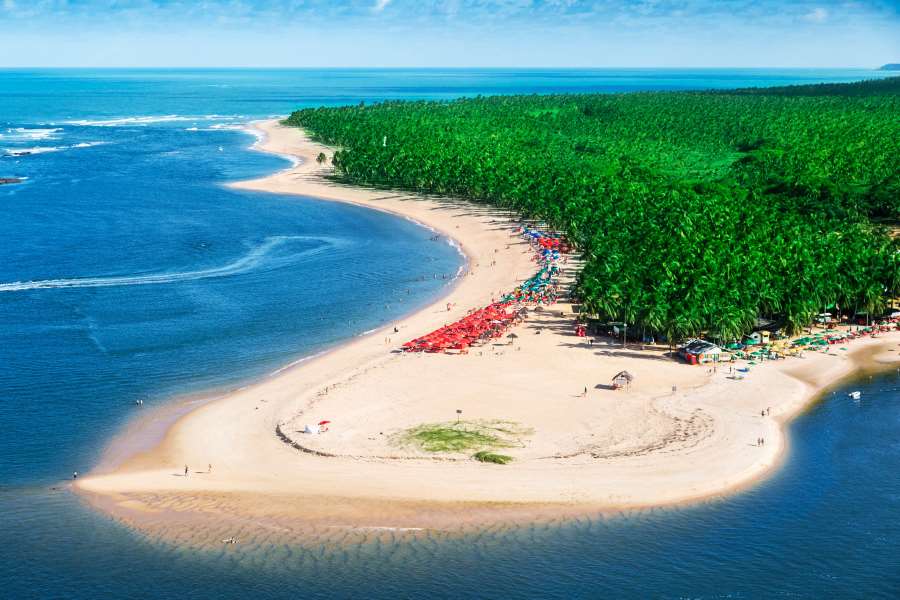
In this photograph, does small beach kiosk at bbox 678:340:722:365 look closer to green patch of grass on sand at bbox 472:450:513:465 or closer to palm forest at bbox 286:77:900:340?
palm forest at bbox 286:77:900:340

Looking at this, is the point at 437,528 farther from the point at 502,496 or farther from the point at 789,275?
the point at 789,275

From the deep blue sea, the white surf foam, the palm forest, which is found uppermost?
the palm forest

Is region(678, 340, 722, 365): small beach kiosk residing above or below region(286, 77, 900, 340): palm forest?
below

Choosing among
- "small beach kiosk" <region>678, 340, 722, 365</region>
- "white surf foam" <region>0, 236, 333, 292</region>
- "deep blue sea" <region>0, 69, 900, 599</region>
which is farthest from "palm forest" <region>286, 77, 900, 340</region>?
"white surf foam" <region>0, 236, 333, 292</region>

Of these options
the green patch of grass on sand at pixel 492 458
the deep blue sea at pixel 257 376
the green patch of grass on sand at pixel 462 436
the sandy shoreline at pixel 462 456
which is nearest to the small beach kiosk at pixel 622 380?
the sandy shoreline at pixel 462 456

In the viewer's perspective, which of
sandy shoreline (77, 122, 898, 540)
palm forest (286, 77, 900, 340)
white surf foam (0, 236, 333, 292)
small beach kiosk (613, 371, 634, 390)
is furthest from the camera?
white surf foam (0, 236, 333, 292)

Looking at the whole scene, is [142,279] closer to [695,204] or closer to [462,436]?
[462,436]

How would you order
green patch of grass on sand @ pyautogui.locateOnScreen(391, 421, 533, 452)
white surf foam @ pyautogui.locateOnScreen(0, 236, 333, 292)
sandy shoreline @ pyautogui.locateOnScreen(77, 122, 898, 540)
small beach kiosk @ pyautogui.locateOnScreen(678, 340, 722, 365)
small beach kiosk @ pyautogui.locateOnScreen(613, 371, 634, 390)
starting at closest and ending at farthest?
sandy shoreline @ pyautogui.locateOnScreen(77, 122, 898, 540), green patch of grass on sand @ pyautogui.locateOnScreen(391, 421, 533, 452), small beach kiosk @ pyautogui.locateOnScreen(613, 371, 634, 390), small beach kiosk @ pyautogui.locateOnScreen(678, 340, 722, 365), white surf foam @ pyautogui.locateOnScreen(0, 236, 333, 292)

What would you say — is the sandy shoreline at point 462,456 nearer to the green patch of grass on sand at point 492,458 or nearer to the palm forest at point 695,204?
the green patch of grass on sand at point 492,458
